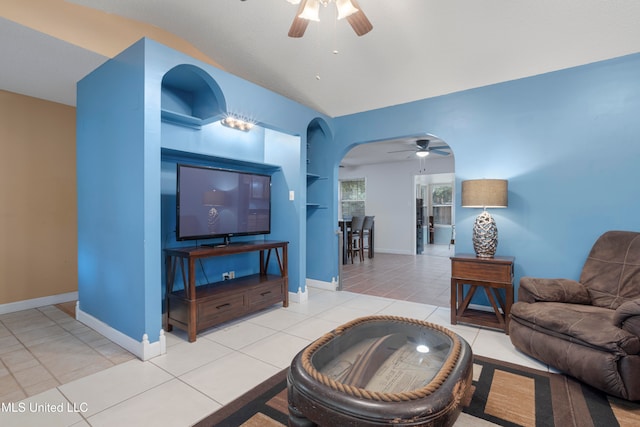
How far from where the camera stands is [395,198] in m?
8.54

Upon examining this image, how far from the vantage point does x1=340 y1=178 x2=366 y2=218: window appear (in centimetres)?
945

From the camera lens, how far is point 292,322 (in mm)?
3162

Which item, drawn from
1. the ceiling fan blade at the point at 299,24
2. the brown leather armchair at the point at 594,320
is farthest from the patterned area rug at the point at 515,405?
the ceiling fan blade at the point at 299,24

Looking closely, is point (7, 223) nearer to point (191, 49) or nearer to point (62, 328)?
point (62, 328)

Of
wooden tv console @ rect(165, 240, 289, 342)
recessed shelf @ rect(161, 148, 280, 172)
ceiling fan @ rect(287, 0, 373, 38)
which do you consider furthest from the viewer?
recessed shelf @ rect(161, 148, 280, 172)

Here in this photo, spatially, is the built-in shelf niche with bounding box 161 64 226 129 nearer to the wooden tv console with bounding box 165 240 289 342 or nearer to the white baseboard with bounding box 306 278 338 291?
the wooden tv console with bounding box 165 240 289 342

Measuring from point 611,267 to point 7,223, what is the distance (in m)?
6.28

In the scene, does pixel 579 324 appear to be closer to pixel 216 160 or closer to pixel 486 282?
pixel 486 282

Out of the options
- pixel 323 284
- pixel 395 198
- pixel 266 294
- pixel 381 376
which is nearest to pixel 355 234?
pixel 395 198

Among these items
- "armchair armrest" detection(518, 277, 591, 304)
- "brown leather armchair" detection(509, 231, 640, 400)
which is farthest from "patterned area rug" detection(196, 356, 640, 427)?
"armchair armrest" detection(518, 277, 591, 304)

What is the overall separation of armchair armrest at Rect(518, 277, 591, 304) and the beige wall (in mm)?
5331

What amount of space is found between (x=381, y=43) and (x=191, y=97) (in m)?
2.23

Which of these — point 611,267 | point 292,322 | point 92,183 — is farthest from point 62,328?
point 611,267

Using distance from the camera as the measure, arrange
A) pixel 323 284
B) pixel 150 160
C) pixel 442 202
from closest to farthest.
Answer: pixel 150 160 < pixel 323 284 < pixel 442 202
